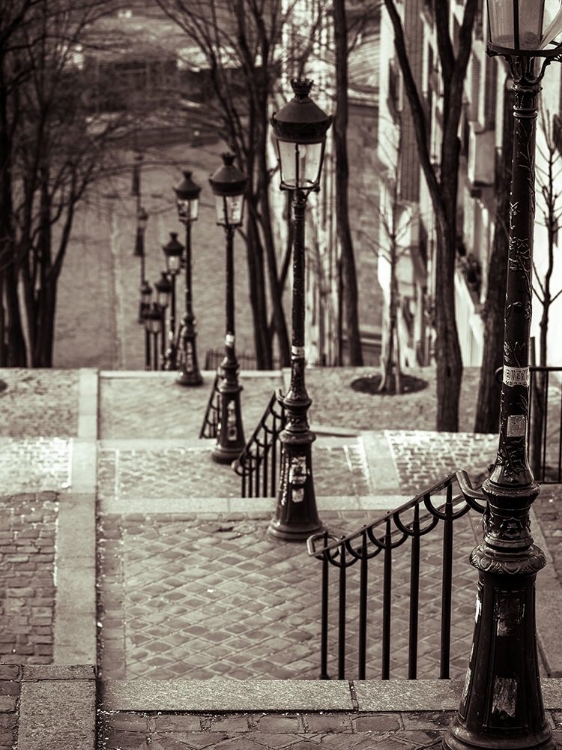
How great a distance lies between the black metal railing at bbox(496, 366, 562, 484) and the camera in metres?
12.6

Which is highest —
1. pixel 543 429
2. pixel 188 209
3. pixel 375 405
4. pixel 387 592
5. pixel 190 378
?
pixel 188 209

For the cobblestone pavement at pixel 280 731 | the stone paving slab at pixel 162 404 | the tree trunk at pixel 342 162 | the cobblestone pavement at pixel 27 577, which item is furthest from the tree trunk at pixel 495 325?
the cobblestone pavement at pixel 280 731

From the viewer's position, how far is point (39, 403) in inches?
812

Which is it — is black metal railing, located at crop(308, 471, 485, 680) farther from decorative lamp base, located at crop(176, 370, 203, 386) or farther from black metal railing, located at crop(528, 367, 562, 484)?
decorative lamp base, located at crop(176, 370, 203, 386)

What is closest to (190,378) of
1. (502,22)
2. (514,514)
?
(514,514)

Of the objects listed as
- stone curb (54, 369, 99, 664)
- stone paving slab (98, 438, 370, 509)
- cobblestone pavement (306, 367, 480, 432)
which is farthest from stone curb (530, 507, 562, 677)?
cobblestone pavement (306, 367, 480, 432)

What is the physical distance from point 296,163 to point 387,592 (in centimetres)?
464

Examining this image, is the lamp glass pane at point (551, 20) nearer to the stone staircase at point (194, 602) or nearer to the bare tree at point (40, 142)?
the stone staircase at point (194, 602)

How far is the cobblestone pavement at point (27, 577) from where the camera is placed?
9391 mm

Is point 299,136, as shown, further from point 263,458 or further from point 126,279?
point 126,279

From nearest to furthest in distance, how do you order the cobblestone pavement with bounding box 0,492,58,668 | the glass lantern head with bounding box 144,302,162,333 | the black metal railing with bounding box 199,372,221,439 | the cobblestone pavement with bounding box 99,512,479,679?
the cobblestone pavement with bounding box 0,492,58,668 < the cobblestone pavement with bounding box 99,512,479,679 < the black metal railing with bounding box 199,372,221,439 < the glass lantern head with bounding box 144,302,162,333

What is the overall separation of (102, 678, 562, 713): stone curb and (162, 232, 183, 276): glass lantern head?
21646 millimetres

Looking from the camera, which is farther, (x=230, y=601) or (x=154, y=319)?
(x=154, y=319)

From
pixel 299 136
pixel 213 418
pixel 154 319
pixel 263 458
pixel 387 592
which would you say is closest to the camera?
pixel 387 592
